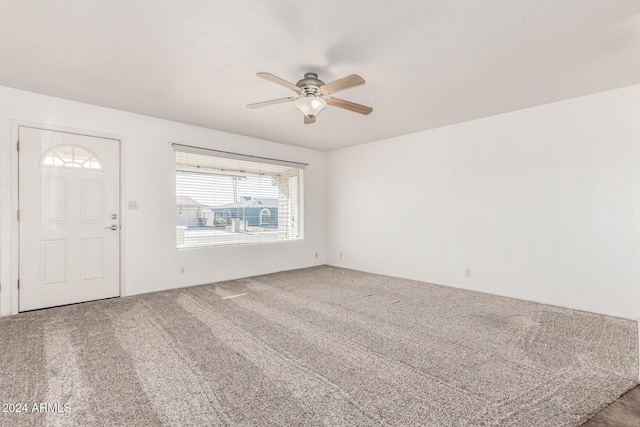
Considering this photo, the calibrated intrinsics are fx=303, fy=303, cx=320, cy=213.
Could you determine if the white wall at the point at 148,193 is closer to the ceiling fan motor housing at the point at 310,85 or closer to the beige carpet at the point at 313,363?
the beige carpet at the point at 313,363

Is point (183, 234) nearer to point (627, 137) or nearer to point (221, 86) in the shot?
point (221, 86)

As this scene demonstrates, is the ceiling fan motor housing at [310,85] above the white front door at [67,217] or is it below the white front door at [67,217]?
above

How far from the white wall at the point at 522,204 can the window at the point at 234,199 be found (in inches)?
58.8

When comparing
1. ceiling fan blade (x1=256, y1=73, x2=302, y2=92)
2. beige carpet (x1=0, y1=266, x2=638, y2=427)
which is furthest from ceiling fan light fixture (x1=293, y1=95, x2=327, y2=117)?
beige carpet (x1=0, y1=266, x2=638, y2=427)

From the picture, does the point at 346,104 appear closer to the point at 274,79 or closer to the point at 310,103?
the point at 310,103

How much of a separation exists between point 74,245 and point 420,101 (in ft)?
14.7

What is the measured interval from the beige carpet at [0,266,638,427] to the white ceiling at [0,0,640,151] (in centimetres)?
241

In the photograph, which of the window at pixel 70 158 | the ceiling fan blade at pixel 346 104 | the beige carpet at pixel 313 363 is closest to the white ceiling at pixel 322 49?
the ceiling fan blade at pixel 346 104

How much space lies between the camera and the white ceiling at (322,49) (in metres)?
1.97

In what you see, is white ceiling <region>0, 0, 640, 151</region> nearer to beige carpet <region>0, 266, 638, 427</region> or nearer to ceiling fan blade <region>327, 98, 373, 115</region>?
ceiling fan blade <region>327, 98, 373, 115</region>

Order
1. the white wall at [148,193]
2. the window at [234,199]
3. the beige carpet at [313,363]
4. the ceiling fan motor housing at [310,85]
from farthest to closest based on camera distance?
1. the window at [234,199]
2. the white wall at [148,193]
3. the ceiling fan motor housing at [310,85]
4. the beige carpet at [313,363]

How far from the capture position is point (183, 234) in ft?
14.9

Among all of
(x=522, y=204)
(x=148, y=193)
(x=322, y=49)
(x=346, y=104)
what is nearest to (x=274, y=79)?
(x=322, y=49)

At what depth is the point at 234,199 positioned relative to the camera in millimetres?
5109
